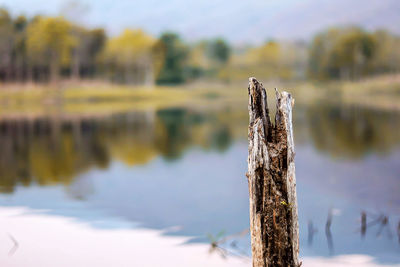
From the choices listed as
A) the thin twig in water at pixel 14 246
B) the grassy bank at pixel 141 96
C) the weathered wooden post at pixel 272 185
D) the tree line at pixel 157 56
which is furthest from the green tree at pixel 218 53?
the weathered wooden post at pixel 272 185

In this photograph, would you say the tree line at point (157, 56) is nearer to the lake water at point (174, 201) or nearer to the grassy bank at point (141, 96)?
the grassy bank at point (141, 96)

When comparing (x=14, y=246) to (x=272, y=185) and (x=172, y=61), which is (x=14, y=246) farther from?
(x=172, y=61)

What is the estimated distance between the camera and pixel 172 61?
11512 centimetres

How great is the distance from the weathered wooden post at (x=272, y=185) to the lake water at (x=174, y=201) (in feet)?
7.10

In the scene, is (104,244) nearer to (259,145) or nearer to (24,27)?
(259,145)

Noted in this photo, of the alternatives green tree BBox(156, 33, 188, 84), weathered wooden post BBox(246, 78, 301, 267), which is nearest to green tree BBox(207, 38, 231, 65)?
green tree BBox(156, 33, 188, 84)

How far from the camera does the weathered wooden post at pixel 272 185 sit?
5.97 metres

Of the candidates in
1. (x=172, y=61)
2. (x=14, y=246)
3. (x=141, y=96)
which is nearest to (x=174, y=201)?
(x=14, y=246)

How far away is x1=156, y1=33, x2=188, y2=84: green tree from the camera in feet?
371

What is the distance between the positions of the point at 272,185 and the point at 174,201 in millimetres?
7016

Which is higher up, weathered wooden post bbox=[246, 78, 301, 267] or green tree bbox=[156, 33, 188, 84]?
green tree bbox=[156, 33, 188, 84]

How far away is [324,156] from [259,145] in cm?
1601

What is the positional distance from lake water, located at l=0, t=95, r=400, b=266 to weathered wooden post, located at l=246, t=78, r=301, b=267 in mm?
2164

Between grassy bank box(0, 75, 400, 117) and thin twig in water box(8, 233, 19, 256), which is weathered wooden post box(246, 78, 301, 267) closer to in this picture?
thin twig in water box(8, 233, 19, 256)
